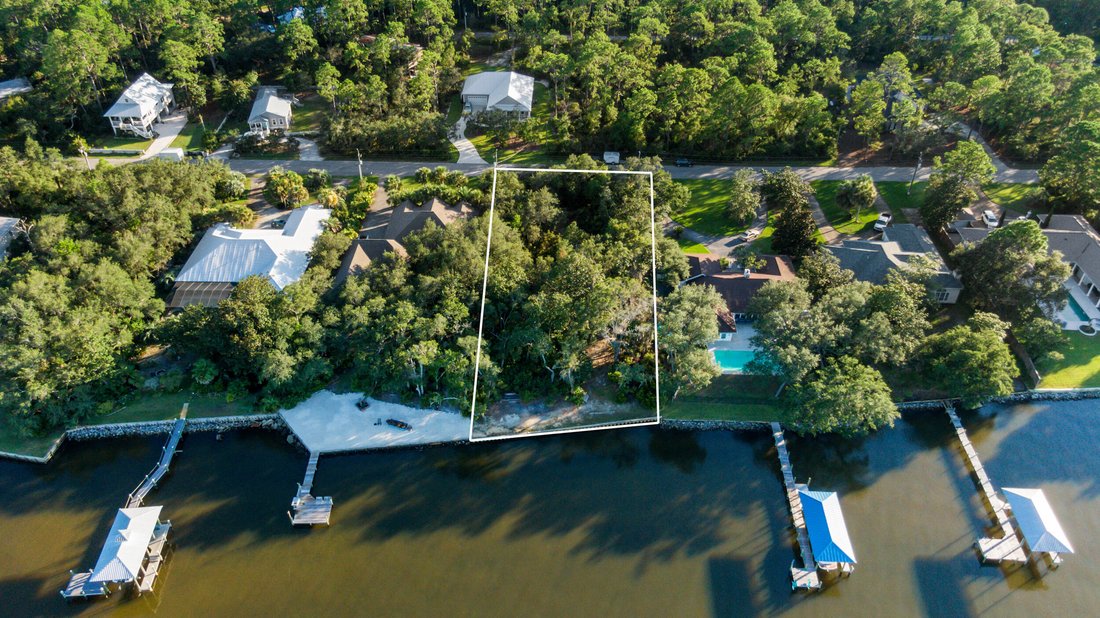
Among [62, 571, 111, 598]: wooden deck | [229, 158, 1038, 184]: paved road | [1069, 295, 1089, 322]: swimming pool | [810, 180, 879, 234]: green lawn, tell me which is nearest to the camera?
[62, 571, 111, 598]: wooden deck

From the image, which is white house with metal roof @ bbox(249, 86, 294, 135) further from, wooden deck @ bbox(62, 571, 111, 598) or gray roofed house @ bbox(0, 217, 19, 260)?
wooden deck @ bbox(62, 571, 111, 598)

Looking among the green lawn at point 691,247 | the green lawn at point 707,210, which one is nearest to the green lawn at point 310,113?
the green lawn at point 707,210

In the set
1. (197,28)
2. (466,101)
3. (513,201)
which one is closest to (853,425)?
(513,201)

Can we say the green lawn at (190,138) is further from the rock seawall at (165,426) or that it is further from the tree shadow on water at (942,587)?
the tree shadow on water at (942,587)

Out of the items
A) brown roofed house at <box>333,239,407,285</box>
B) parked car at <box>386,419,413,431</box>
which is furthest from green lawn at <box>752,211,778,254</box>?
parked car at <box>386,419,413,431</box>

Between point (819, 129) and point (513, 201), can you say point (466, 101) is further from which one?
point (819, 129)
